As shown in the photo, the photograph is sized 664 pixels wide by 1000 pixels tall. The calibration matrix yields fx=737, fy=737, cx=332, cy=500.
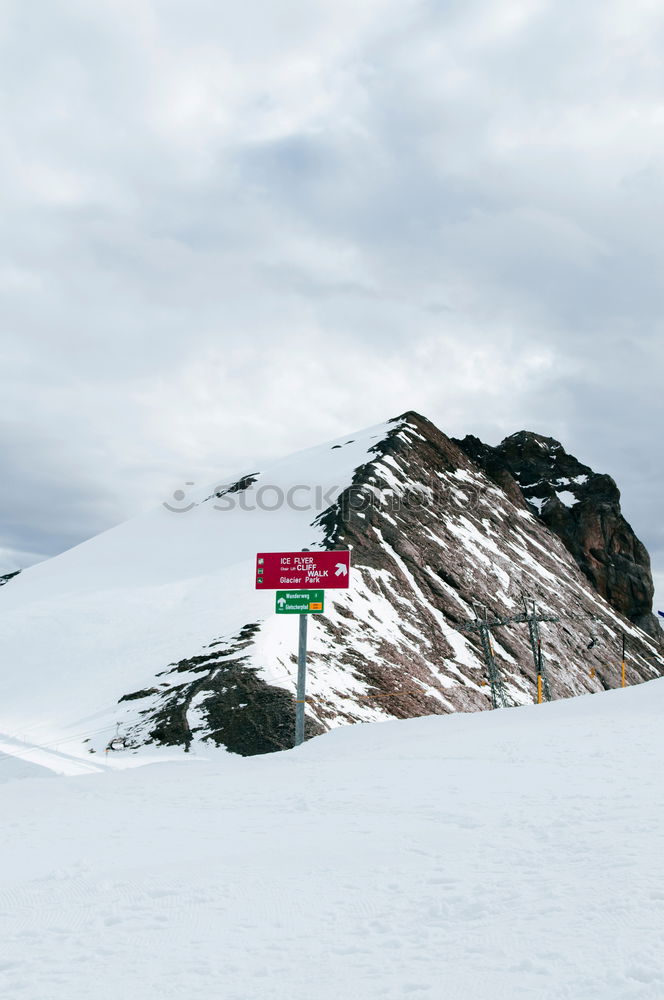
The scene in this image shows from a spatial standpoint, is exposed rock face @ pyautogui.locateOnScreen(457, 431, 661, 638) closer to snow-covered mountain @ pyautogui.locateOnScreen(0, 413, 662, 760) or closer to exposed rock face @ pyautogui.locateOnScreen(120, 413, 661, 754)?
exposed rock face @ pyautogui.locateOnScreen(120, 413, 661, 754)

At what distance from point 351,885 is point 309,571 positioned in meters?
18.5

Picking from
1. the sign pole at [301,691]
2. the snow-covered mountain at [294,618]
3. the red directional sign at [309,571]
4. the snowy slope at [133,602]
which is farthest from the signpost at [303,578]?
the snowy slope at [133,602]

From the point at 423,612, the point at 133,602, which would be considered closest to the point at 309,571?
the point at 423,612

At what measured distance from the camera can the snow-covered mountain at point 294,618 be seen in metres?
A: 28.9

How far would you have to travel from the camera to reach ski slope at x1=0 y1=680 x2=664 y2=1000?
4656 millimetres

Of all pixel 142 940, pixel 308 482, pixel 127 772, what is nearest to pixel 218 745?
pixel 127 772

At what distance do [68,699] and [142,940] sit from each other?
1145 inches

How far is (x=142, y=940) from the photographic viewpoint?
5.38m

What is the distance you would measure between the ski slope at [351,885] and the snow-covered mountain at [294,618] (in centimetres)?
1616

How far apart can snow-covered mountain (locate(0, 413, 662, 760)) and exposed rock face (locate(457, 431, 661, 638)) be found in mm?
11957

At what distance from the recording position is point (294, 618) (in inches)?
1409

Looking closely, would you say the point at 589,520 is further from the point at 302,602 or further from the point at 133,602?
the point at 302,602

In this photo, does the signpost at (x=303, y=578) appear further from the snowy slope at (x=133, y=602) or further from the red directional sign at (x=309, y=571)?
the snowy slope at (x=133, y=602)

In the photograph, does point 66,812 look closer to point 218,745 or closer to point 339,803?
point 339,803
